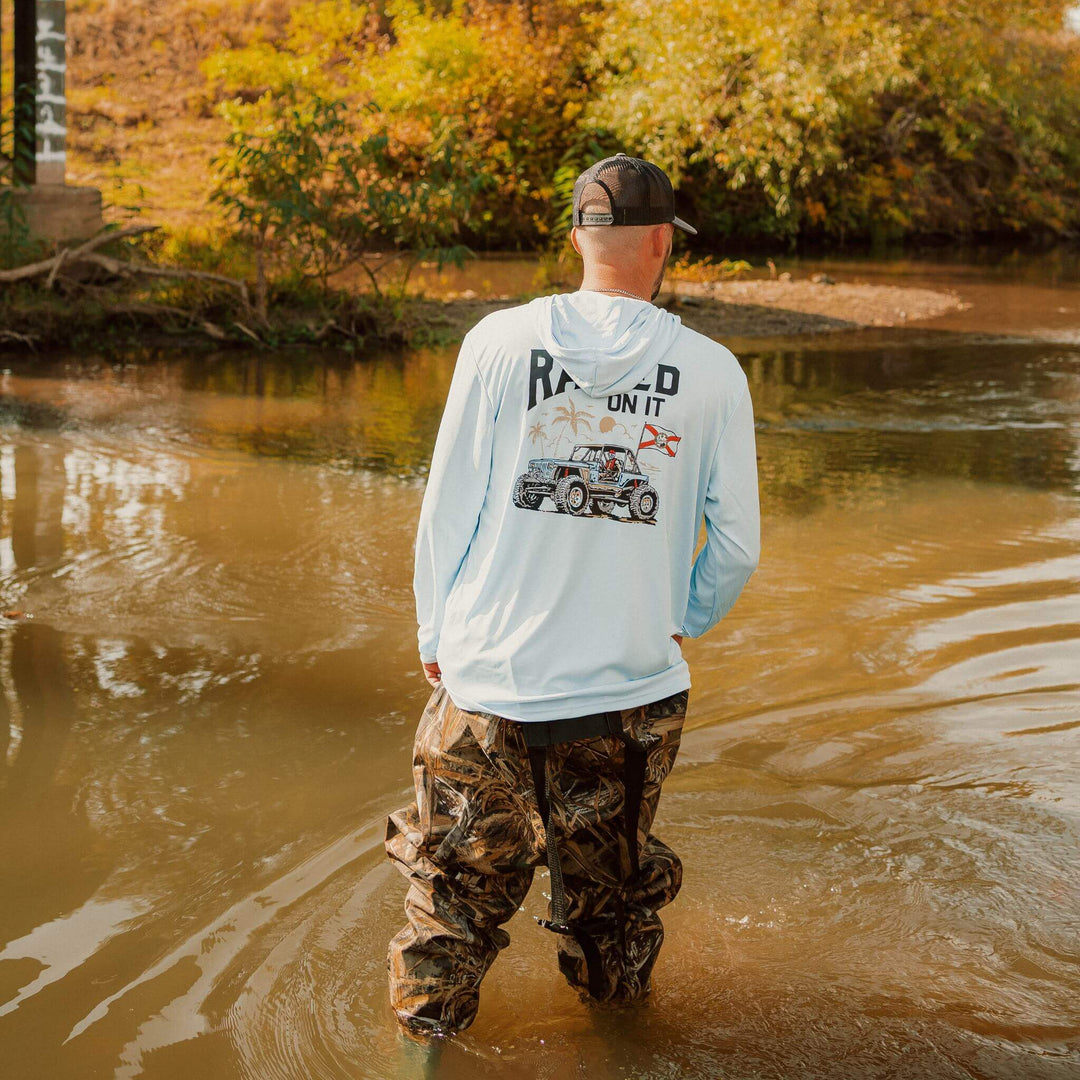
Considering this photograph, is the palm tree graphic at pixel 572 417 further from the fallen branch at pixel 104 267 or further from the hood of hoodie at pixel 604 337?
the fallen branch at pixel 104 267

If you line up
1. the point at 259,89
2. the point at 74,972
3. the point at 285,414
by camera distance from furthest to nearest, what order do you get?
1. the point at 259,89
2. the point at 285,414
3. the point at 74,972

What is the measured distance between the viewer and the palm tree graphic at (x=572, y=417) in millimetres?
2420

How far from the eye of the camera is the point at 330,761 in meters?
4.27

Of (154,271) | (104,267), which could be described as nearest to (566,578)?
(154,271)

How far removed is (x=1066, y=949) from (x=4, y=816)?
121 inches

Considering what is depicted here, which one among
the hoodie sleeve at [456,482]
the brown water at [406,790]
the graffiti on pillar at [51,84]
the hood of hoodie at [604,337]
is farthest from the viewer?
the graffiti on pillar at [51,84]

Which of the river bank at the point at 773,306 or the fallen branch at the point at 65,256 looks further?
the river bank at the point at 773,306

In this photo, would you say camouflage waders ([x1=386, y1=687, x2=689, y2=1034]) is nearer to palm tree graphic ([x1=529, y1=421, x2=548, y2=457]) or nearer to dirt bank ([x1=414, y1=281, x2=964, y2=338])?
palm tree graphic ([x1=529, y1=421, x2=548, y2=457])

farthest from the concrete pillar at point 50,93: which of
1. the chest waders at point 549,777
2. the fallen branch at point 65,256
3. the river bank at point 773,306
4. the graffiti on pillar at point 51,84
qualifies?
the chest waders at point 549,777

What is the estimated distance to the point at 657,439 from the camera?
7.98ft

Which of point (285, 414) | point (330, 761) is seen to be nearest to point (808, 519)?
point (330, 761)

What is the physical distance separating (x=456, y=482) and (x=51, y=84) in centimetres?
1339

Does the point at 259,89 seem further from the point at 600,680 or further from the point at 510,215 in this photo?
the point at 600,680

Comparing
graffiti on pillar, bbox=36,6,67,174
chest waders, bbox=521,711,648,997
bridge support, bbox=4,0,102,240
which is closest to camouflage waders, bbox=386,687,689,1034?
chest waders, bbox=521,711,648,997
